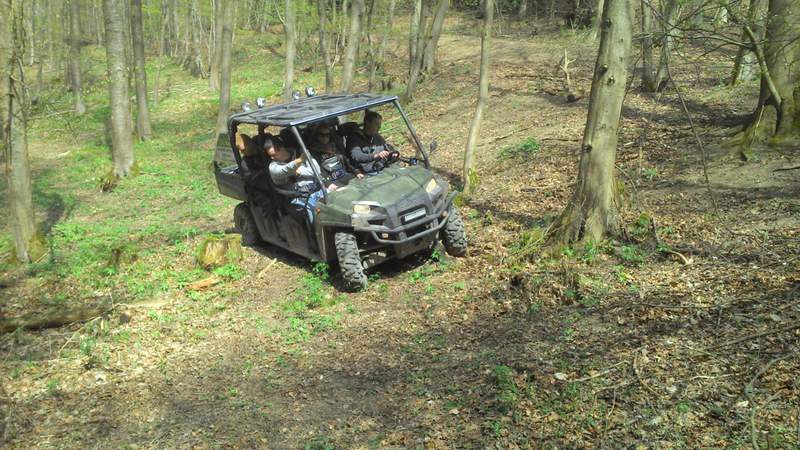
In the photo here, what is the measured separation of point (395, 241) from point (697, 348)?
133 inches

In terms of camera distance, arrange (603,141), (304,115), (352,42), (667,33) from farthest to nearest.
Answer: (352,42) < (304,115) < (603,141) < (667,33)

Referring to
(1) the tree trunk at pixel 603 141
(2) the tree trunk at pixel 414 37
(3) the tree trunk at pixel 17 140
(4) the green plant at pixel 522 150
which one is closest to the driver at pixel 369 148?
(1) the tree trunk at pixel 603 141

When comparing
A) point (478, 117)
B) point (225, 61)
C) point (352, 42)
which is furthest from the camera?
point (225, 61)

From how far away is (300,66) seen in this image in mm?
36719

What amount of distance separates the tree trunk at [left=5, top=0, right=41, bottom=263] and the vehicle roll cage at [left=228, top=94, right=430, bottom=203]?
356cm

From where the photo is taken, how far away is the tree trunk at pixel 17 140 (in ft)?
31.3

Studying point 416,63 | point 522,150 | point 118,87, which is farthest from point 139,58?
point 522,150

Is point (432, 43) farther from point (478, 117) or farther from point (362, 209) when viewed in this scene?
point (362, 209)

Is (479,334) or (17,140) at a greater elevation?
(17,140)

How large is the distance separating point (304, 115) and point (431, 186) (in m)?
1.77

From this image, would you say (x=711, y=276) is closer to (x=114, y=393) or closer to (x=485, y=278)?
(x=485, y=278)

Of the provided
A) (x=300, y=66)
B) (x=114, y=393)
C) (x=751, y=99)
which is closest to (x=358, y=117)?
(x=114, y=393)

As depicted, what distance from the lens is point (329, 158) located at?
27.2 feet

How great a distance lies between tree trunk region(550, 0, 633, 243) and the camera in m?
6.67
